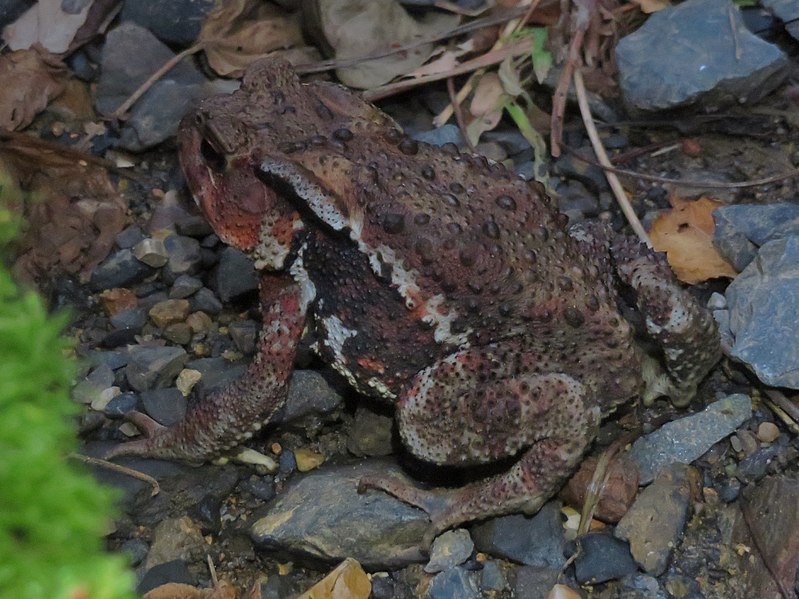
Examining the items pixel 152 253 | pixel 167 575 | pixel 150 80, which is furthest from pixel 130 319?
pixel 150 80

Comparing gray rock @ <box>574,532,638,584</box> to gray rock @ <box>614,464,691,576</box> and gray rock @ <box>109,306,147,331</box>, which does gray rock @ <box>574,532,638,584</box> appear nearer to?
gray rock @ <box>614,464,691,576</box>

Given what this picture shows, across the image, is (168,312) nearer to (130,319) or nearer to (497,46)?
(130,319)

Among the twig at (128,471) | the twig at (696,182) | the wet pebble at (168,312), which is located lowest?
the twig at (696,182)

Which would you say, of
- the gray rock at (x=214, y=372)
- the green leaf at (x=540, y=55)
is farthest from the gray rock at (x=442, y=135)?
the gray rock at (x=214, y=372)

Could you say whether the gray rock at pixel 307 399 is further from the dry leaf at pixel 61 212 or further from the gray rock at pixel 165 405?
the dry leaf at pixel 61 212

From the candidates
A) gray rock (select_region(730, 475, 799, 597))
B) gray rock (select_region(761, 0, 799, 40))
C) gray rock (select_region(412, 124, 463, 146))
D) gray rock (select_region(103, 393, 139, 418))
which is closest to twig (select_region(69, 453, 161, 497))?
gray rock (select_region(103, 393, 139, 418))

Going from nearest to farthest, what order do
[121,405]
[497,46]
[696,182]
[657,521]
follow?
[657,521], [121,405], [696,182], [497,46]
